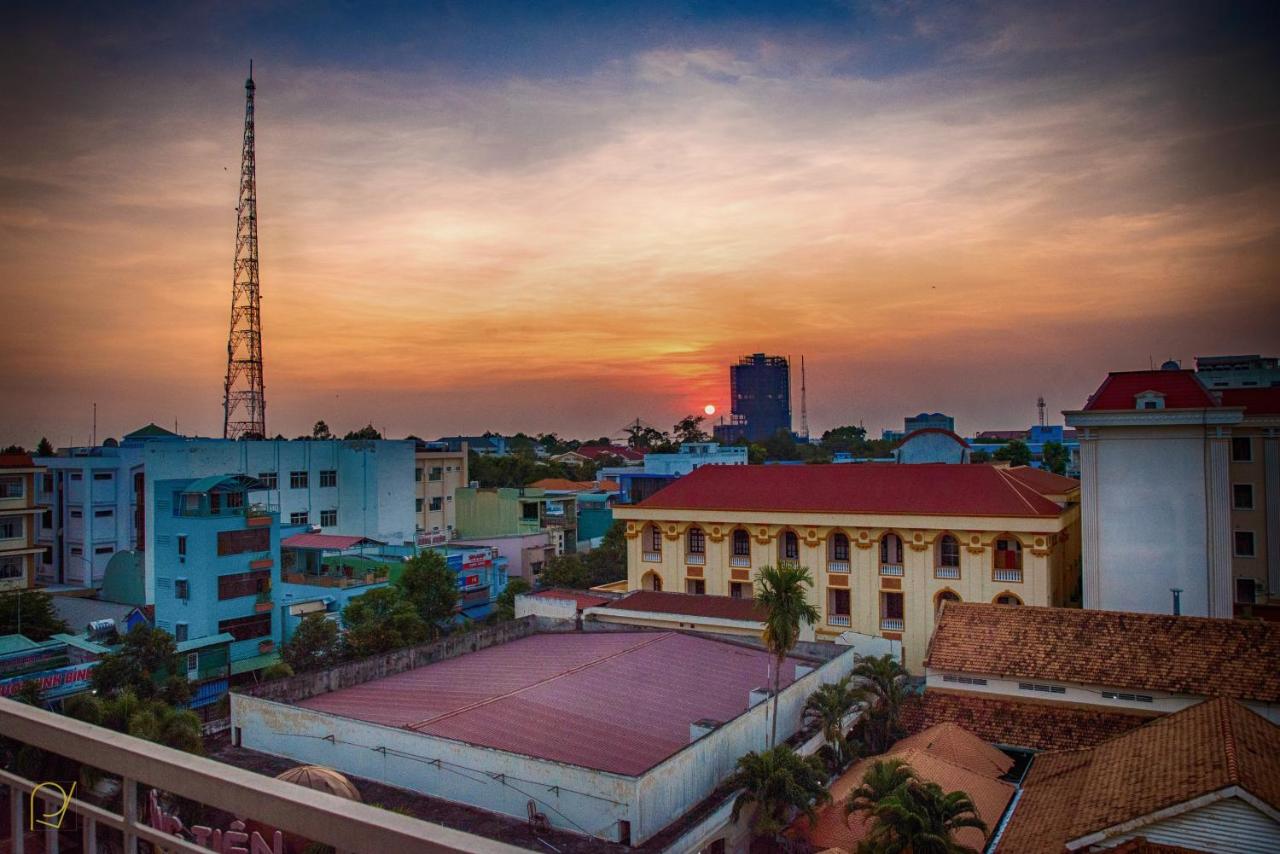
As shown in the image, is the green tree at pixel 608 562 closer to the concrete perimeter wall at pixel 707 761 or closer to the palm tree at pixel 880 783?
the concrete perimeter wall at pixel 707 761

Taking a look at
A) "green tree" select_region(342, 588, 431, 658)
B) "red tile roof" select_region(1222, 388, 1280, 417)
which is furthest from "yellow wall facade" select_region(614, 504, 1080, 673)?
"green tree" select_region(342, 588, 431, 658)

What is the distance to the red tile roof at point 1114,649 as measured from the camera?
16.1m

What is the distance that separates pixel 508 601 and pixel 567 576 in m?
5.36

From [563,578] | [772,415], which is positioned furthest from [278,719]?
[772,415]

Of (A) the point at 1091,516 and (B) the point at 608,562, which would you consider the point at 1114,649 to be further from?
(B) the point at 608,562

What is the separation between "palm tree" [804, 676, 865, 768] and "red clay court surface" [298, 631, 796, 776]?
59.6 inches

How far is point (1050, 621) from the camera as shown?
60.7 feet

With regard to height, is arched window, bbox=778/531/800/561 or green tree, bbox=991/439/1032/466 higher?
green tree, bbox=991/439/1032/466

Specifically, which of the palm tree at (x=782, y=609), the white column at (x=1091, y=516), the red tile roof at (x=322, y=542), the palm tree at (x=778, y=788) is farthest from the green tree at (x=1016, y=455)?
the palm tree at (x=778, y=788)

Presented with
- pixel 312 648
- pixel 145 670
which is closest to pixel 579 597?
pixel 312 648

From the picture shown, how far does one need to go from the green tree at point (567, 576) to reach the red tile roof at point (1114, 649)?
18127 mm

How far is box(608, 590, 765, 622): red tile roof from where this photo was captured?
23894 mm

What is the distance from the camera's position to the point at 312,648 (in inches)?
891

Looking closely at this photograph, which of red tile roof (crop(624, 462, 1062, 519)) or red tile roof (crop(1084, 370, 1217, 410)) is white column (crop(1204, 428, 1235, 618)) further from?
red tile roof (crop(624, 462, 1062, 519))
